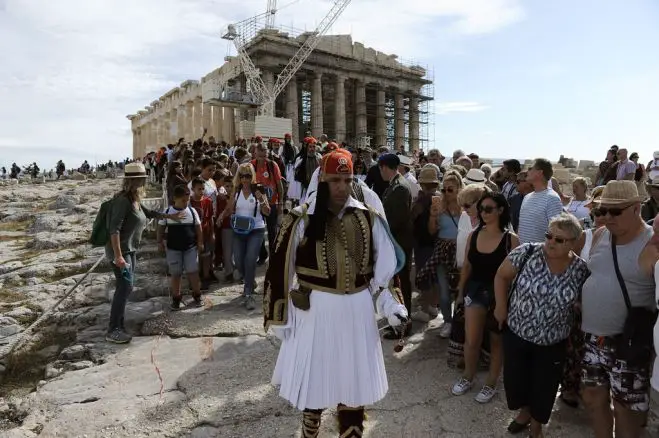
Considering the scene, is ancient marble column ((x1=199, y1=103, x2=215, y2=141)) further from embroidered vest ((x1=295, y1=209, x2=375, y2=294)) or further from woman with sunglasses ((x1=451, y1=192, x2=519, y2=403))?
embroidered vest ((x1=295, y1=209, x2=375, y2=294))

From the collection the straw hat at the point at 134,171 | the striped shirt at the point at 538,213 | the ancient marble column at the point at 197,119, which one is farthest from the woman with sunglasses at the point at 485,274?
the ancient marble column at the point at 197,119

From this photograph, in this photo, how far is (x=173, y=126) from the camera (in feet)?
166

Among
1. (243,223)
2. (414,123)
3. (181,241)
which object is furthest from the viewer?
(414,123)

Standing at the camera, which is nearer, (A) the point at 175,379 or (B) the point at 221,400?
(B) the point at 221,400

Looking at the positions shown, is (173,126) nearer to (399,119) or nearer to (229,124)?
(229,124)

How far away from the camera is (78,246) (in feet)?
34.0

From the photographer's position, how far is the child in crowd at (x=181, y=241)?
5.95m

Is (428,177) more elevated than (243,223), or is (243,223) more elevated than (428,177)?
(428,177)

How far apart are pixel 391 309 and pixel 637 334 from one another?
4.83 ft

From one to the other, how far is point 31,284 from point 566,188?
12846 mm

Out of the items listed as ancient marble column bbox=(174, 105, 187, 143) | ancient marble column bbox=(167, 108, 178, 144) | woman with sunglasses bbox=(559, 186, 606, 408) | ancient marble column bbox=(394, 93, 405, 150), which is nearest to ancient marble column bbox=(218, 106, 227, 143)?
ancient marble column bbox=(174, 105, 187, 143)

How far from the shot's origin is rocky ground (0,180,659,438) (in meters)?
3.58

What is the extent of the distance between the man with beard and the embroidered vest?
18.2ft

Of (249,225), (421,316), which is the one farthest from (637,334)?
(249,225)
